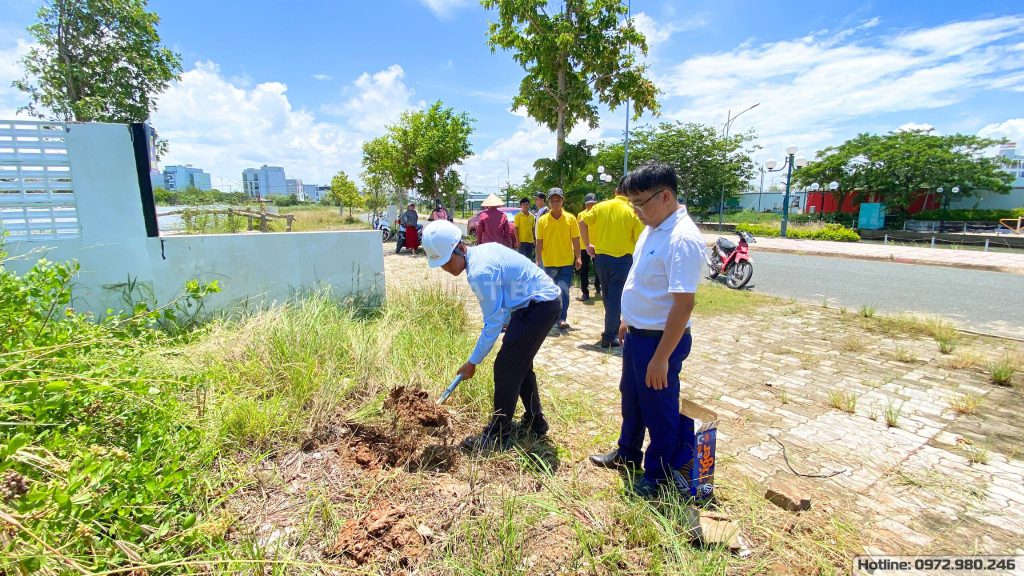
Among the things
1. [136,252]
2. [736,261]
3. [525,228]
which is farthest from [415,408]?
[736,261]

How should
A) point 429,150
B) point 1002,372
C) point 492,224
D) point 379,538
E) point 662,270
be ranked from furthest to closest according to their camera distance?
point 429,150, point 492,224, point 1002,372, point 662,270, point 379,538

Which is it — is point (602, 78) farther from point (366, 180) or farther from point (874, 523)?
point (366, 180)

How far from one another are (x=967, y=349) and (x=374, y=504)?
5.93 meters

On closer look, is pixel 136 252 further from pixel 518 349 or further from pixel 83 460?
pixel 518 349

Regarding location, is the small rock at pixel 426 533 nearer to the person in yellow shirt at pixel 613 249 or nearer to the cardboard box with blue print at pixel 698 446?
the cardboard box with blue print at pixel 698 446

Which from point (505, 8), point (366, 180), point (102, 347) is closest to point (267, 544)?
point (102, 347)

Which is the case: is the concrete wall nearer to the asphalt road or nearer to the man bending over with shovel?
the man bending over with shovel

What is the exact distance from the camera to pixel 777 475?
2570 mm

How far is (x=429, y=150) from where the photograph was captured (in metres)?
18.7

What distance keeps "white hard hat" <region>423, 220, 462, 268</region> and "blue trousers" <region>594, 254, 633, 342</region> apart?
8.51 feet

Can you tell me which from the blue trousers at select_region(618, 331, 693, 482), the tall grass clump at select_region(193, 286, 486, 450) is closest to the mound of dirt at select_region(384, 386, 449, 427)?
the tall grass clump at select_region(193, 286, 486, 450)

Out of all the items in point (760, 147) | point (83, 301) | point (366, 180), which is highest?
point (760, 147)

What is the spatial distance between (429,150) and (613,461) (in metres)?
17.7

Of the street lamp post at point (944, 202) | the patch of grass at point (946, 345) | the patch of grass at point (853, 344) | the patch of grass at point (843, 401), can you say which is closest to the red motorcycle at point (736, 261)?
the patch of grass at point (853, 344)
